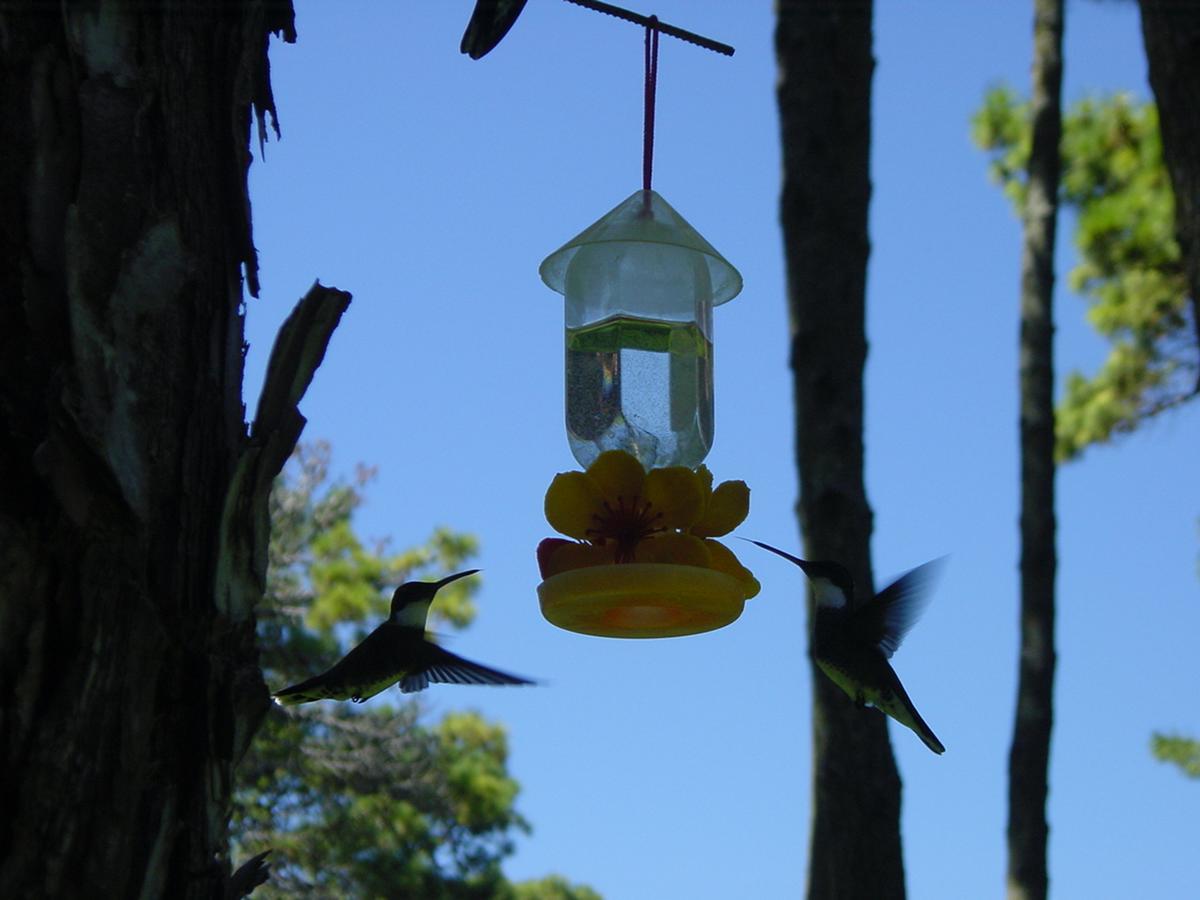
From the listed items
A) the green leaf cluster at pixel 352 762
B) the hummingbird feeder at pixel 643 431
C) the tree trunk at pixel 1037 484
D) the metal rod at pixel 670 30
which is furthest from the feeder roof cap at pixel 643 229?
the green leaf cluster at pixel 352 762

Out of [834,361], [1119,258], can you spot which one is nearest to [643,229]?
[834,361]

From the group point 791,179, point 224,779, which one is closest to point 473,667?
point 224,779

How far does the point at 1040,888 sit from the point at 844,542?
1.87 meters

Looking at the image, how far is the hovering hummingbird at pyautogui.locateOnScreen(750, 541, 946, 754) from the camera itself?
3.60 m

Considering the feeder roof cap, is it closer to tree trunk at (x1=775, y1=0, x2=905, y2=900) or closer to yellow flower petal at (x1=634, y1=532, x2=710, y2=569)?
yellow flower petal at (x1=634, y1=532, x2=710, y2=569)

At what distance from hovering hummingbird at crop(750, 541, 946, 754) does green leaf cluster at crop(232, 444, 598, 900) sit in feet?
18.3

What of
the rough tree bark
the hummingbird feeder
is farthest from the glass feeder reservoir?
the rough tree bark

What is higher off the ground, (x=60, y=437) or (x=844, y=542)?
(x=844, y=542)

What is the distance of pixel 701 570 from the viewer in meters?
2.74

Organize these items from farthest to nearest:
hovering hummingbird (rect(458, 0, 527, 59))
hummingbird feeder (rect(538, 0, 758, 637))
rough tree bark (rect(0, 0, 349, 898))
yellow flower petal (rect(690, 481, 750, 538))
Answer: yellow flower petal (rect(690, 481, 750, 538)) < hummingbird feeder (rect(538, 0, 758, 637)) < hovering hummingbird (rect(458, 0, 527, 59)) < rough tree bark (rect(0, 0, 349, 898))

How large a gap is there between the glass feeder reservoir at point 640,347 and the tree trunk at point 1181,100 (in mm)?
1505

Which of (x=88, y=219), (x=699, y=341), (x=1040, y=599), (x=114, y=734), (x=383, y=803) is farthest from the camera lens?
(x=383, y=803)

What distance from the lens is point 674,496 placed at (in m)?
2.96

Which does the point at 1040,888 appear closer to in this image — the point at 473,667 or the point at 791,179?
the point at 791,179
